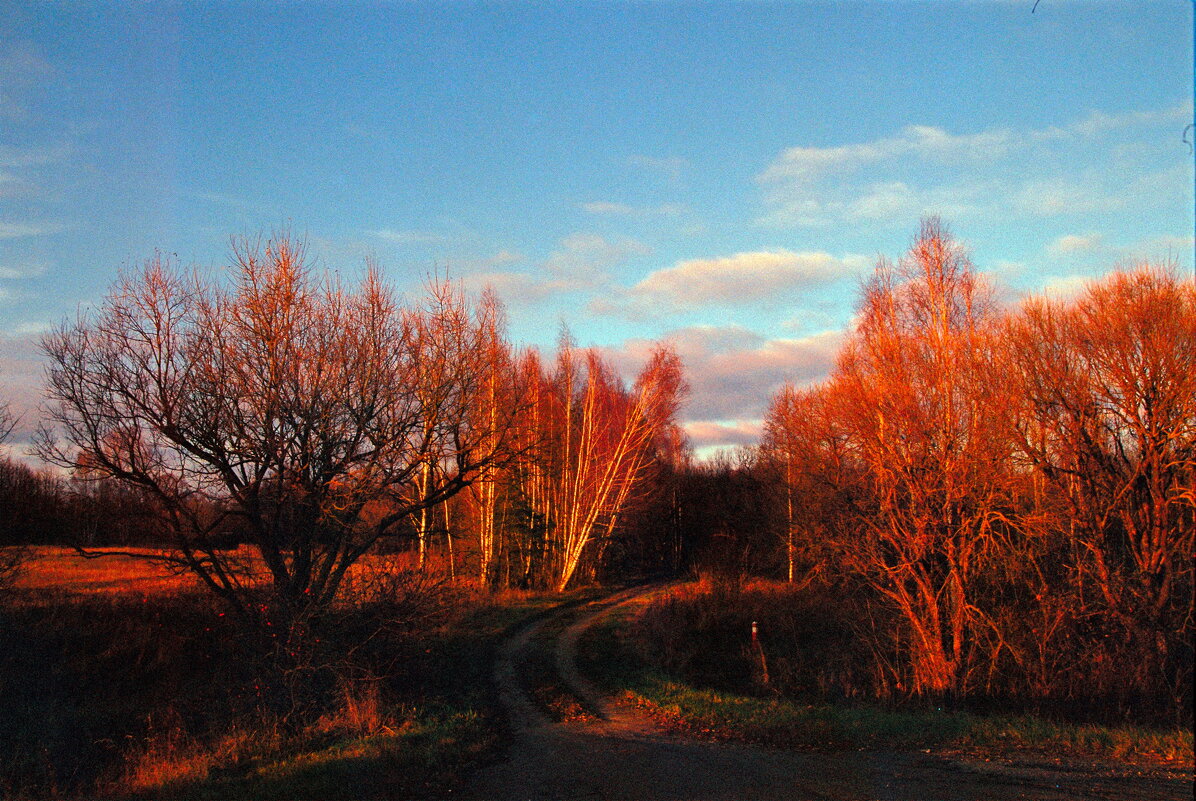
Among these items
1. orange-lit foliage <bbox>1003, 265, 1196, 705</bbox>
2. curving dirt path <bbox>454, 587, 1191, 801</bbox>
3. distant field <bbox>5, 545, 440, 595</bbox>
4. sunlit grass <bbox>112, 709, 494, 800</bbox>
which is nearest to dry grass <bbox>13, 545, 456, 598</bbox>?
distant field <bbox>5, 545, 440, 595</bbox>

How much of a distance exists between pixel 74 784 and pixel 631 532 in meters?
29.6

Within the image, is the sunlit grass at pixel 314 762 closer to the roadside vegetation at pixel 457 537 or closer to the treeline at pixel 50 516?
the roadside vegetation at pixel 457 537

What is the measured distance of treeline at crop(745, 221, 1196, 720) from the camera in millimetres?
14711

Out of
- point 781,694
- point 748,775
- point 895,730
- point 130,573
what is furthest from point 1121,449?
point 130,573

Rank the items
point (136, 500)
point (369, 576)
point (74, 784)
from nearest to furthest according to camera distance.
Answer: point (74, 784), point (136, 500), point (369, 576)

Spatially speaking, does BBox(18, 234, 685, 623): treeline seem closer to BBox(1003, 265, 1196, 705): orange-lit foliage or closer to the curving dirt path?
the curving dirt path

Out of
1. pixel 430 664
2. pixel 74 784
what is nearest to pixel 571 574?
pixel 430 664

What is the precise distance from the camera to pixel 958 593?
48.7 ft

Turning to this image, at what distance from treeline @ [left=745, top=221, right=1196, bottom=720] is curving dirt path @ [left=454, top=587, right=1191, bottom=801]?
8067mm

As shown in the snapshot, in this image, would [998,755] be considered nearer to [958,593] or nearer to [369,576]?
[958,593]

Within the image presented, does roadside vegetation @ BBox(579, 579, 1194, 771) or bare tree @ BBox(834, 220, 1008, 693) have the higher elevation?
bare tree @ BBox(834, 220, 1008, 693)

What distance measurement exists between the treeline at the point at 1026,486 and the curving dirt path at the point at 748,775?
8067 mm

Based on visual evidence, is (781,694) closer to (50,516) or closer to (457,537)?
(457,537)

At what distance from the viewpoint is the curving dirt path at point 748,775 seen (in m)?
6.50
